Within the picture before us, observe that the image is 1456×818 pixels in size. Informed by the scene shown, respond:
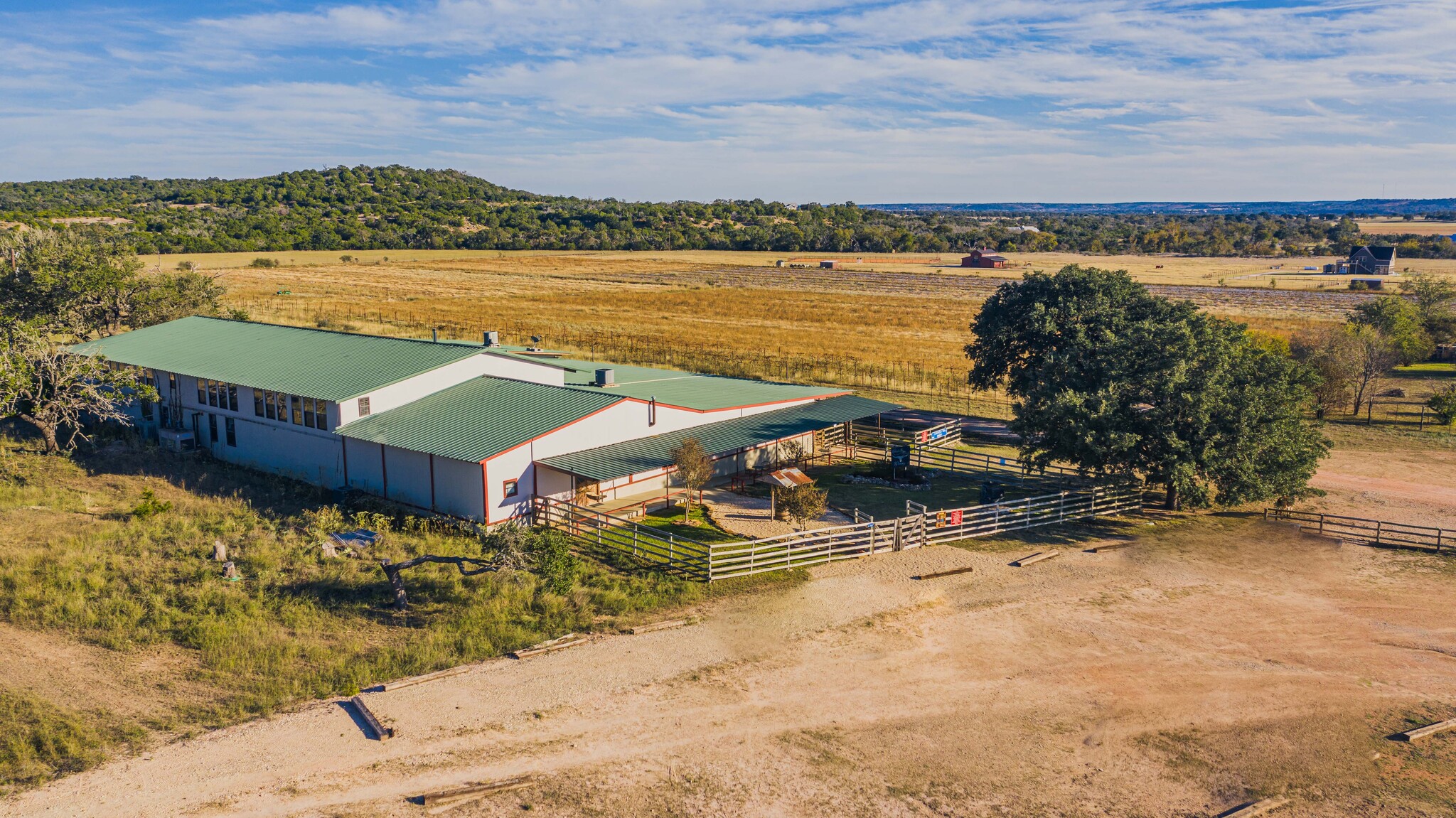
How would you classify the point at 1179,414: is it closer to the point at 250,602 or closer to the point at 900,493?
the point at 900,493

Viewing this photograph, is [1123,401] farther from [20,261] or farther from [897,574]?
[20,261]

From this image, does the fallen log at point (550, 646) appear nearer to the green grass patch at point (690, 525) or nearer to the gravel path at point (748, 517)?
the green grass patch at point (690, 525)

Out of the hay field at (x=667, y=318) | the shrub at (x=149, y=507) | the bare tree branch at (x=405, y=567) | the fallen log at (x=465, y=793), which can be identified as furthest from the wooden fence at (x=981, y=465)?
the shrub at (x=149, y=507)

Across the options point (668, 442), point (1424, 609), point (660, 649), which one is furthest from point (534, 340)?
point (1424, 609)

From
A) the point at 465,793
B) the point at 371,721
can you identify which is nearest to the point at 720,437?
the point at 371,721

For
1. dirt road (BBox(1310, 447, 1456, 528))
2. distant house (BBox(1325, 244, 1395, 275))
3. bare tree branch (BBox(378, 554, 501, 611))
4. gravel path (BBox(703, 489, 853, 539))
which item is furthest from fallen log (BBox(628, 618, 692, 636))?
distant house (BBox(1325, 244, 1395, 275))

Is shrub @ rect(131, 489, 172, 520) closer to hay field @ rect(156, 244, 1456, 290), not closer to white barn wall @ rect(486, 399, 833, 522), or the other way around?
white barn wall @ rect(486, 399, 833, 522)
